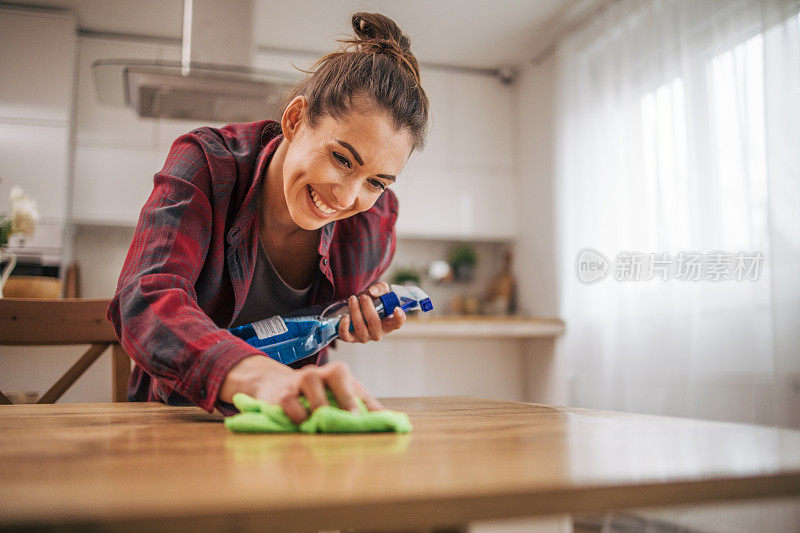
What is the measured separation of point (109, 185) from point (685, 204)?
273 cm

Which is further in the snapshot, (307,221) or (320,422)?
(307,221)

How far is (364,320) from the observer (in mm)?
945

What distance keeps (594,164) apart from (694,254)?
83 centimetres

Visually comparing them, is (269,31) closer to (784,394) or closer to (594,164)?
(594,164)

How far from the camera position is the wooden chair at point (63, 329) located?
3.63 ft

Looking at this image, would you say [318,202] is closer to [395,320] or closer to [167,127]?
[395,320]

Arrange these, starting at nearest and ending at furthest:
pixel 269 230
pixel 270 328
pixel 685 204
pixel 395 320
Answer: pixel 270 328, pixel 395 320, pixel 269 230, pixel 685 204

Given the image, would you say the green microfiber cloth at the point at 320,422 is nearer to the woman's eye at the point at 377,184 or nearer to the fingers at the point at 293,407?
the fingers at the point at 293,407

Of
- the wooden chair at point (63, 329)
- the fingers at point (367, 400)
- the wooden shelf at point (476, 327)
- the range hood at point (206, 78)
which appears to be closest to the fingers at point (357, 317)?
the fingers at point (367, 400)

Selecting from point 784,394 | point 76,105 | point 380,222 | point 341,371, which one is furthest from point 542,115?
point 341,371

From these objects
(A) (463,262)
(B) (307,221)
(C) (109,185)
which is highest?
(C) (109,185)

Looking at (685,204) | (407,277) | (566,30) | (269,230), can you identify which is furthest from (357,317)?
(566,30)

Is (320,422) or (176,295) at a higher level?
(176,295)

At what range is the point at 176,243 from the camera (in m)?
0.80
